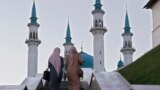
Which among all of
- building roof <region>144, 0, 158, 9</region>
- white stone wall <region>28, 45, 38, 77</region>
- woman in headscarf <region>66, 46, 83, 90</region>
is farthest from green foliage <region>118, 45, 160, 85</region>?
white stone wall <region>28, 45, 38, 77</region>

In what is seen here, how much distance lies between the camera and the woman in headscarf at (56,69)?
33.7ft

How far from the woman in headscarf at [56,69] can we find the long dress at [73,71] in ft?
0.64

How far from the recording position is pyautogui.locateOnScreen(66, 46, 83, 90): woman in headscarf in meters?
10.3

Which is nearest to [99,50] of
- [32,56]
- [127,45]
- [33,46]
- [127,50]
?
[32,56]

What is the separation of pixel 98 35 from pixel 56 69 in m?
39.1

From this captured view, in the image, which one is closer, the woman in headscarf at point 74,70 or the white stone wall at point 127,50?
the woman in headscarf at point 74,70

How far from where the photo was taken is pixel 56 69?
10352mm

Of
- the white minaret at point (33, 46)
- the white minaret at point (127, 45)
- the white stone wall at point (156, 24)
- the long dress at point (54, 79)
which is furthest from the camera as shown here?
the white minaret at point (127, 45)

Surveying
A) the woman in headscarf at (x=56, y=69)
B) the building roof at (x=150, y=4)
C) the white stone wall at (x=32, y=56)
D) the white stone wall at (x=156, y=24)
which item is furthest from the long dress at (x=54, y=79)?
the white stone wall at (x=32, y=56)

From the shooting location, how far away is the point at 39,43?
5156cm

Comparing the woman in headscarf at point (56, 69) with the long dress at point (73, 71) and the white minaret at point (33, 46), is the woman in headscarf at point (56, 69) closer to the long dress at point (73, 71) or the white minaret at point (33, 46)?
A: the long dress at point (73, 71)

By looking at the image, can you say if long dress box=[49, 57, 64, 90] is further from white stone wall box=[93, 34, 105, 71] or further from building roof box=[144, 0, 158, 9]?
white stone wall box=[93, 34, 105, 71]

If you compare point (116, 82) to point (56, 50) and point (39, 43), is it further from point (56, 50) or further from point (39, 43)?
point (39, 43)

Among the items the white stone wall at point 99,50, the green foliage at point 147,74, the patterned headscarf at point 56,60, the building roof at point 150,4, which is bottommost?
the green foliage at point 147,74
